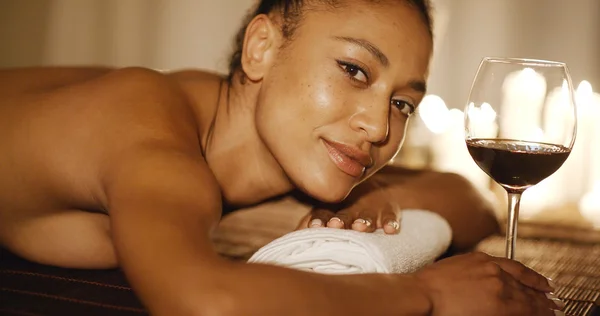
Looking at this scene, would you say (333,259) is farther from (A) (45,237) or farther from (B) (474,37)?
(B) (474,37)

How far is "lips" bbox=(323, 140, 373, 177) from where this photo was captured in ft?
4.06

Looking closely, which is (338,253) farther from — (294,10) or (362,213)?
(294,10)

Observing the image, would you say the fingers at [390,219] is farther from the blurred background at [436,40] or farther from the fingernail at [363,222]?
the blurred background at [436,40]

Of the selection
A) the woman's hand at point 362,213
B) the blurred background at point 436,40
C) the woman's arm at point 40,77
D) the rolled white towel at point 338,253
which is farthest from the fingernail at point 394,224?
the blurred background at point 436,40

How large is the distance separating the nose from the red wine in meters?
0.18

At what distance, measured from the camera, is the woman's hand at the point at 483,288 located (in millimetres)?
903

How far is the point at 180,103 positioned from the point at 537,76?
0.65 metres

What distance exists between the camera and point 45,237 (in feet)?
4.44

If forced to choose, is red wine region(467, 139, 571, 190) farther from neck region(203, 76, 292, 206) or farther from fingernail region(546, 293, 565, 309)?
neck region(203, 76, 292, 206)

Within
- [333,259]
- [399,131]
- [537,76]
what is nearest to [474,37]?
[399,131]

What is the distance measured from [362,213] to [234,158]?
336 mm

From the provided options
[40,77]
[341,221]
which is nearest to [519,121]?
[341,221]

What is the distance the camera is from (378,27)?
1.22 metres

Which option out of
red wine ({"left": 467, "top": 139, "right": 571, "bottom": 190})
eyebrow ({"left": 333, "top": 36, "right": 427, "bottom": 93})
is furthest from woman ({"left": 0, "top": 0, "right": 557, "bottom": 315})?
red wine ({"left": 467, "top": 139, "right": 571, "bottom": 190})
